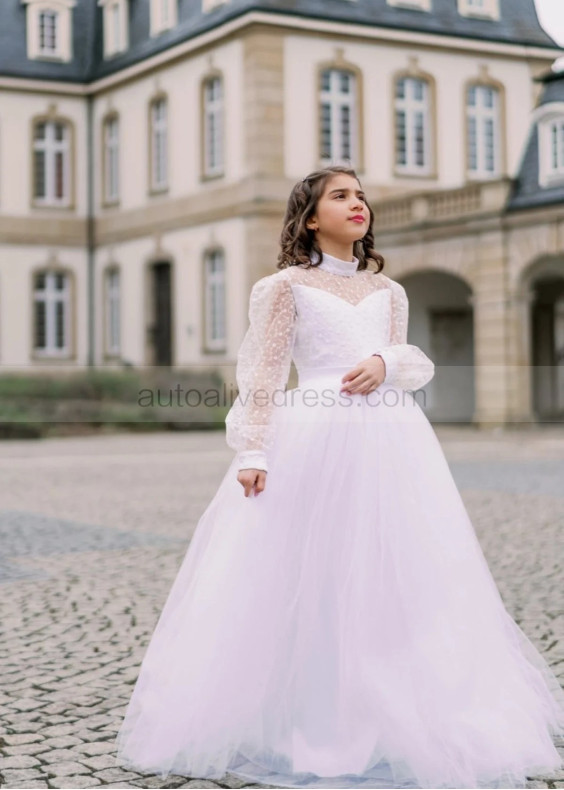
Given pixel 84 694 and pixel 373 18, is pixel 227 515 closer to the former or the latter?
pixel 84 694

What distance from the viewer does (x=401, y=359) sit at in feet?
12.4

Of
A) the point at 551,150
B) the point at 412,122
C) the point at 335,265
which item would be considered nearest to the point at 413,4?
the point at 412,122

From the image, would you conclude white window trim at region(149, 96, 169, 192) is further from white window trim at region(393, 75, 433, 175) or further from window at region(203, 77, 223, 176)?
white window trim at region(393, 75, 433, 175)

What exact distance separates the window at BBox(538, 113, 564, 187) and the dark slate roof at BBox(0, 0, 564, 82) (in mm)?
5512

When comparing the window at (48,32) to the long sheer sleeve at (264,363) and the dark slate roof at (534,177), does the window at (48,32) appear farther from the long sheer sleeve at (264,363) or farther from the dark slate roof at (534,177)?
the long sheer sleeve at (264,363)

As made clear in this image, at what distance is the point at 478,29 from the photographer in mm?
27984

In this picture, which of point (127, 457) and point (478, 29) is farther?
point (478, 29)

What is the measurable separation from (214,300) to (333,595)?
78.2ft

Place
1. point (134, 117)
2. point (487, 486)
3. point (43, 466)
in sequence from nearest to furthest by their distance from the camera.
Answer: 1. point (487, 486)
2. point (43, 466)
3. point (134, 117)

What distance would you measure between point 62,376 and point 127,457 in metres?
10.5

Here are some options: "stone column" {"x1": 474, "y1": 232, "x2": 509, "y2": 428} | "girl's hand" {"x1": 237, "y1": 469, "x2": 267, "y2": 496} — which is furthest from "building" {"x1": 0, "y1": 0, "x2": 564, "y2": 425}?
"girl's hand" {"x1": 237, "y1": 469, "x2": 267, "y2": 496}

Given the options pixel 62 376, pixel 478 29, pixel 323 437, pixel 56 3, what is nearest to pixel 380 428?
pixel 323 437

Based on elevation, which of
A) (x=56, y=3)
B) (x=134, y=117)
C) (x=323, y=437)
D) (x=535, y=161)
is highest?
(x=56, y=3)

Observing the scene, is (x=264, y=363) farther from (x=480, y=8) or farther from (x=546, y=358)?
(x=480, y=8)
